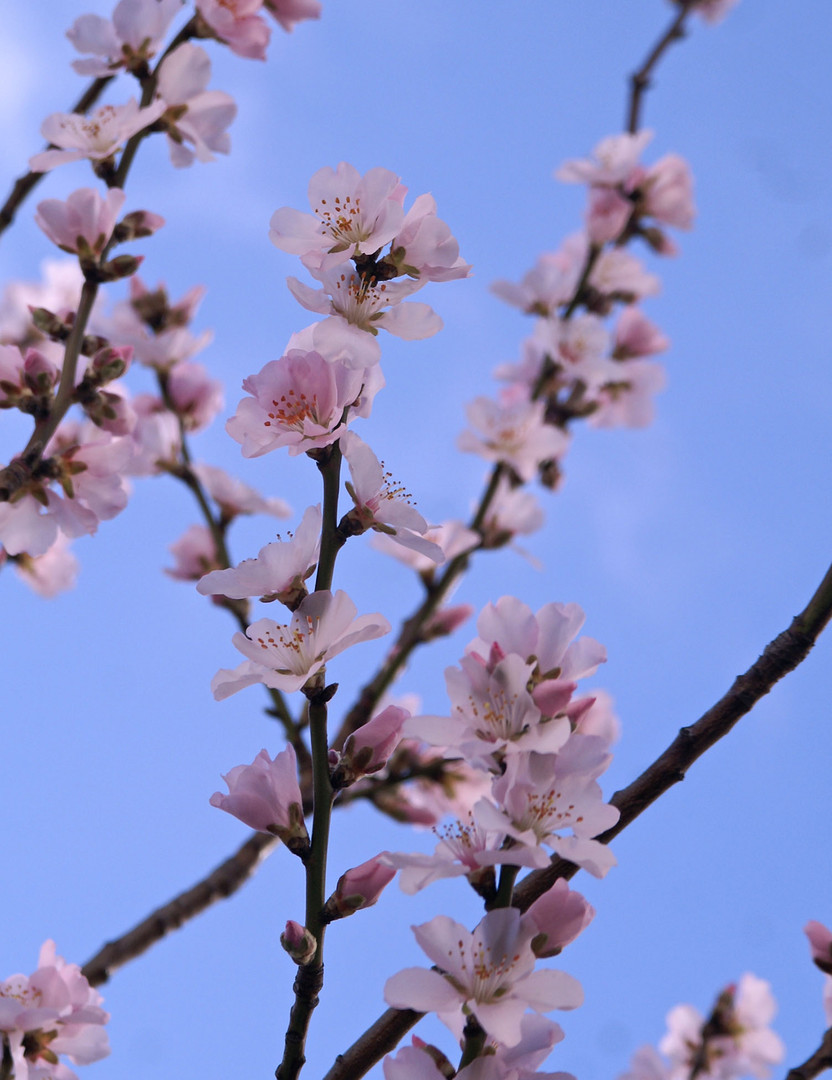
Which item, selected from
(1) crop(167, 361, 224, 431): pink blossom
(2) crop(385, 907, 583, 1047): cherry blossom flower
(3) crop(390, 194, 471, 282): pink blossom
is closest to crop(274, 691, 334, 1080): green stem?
(2) crop(385, 907, 583, 1047): cherry blossom flower

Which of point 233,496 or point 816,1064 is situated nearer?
point 816,1064

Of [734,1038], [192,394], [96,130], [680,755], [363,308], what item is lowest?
[680,755]

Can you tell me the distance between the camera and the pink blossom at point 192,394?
2891 millimetres

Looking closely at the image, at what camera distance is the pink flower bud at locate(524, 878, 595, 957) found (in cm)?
96

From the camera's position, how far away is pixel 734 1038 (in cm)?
295

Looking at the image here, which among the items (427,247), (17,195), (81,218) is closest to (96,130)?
(81,218)

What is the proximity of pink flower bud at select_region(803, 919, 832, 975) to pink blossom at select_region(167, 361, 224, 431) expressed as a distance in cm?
210

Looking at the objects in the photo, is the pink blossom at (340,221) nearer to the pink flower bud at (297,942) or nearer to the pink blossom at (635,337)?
the pink flower bud at (297,942)

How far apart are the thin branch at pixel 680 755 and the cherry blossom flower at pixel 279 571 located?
40 cm

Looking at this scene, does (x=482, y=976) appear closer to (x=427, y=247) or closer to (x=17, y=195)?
(x=427, y=247)

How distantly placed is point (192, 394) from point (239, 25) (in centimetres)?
115

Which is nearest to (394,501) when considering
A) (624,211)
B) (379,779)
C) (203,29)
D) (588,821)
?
(588,821)

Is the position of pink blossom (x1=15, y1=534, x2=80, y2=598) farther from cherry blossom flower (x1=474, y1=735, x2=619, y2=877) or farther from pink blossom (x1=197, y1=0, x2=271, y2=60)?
cherry blossom flower (x1=474, y1=735, x2=619, y2=877)

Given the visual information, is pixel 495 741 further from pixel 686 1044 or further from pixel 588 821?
pixel 686 1044
